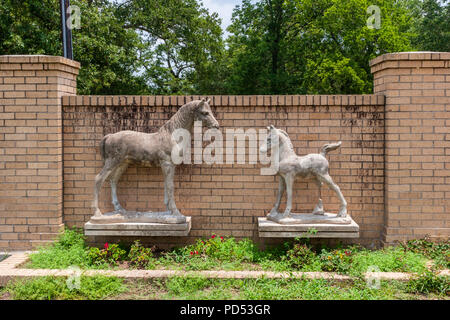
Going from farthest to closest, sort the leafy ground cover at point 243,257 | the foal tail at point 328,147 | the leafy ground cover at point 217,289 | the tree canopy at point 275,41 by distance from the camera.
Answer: the tree canopy at point 275,41
the foal tail at point 328,147
the leafy ground cover at point 243,257
the leafy ground cover at point 217,289

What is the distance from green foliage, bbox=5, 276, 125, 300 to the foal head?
2377 mm

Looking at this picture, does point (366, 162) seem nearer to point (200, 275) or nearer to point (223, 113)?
point (223, 113)

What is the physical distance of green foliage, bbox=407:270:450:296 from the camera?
4.59m

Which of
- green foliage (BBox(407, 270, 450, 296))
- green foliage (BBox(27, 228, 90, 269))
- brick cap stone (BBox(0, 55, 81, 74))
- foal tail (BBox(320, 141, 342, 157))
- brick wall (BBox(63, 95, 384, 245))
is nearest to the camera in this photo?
green foliage (BBox(407, 270, 450, 296))

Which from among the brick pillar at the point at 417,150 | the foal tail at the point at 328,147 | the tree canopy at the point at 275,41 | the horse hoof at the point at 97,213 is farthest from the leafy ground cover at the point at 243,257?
the tree canopy at the point at 275,41

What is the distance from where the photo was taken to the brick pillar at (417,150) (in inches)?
225

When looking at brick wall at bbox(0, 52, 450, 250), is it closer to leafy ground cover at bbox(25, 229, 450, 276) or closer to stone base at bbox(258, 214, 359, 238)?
leafy ground cover at bbox(25, 229, 450, 276)

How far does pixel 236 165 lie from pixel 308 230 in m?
1.44

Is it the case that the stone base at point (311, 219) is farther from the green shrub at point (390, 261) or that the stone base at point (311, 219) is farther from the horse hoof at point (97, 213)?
the horse hoof at point (97, 213)

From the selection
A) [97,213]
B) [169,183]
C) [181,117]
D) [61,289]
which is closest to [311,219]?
[169,183]

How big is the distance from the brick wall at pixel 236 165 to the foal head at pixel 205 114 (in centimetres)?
40

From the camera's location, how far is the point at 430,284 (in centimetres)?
463

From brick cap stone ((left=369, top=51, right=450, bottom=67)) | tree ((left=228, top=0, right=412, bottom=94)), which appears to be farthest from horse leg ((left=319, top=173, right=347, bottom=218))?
tree ((left=228, top=0, right=412, bottom=94))

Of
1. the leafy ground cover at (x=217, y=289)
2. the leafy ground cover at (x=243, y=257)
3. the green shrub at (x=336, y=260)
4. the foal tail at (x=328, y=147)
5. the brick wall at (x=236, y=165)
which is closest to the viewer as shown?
the leafy ground cover at (x=217, y=289)
